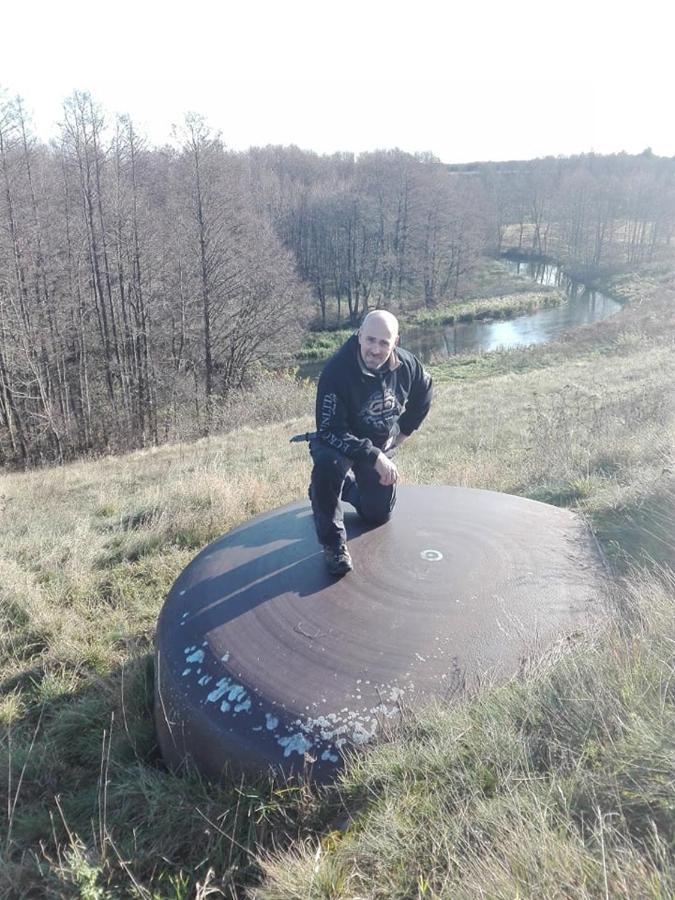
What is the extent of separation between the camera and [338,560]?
3355mm

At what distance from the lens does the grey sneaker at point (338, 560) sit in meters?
3.34

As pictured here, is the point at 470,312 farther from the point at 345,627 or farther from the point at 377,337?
the point at 345,627

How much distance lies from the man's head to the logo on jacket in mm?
225

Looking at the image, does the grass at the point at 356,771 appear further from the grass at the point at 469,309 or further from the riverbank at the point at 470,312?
the riverbank at the point at 470,312

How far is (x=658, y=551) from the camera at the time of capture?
151 inches

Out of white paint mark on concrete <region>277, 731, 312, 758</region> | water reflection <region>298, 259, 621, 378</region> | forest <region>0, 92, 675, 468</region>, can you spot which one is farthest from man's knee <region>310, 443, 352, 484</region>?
water reflection <region>298, 259, 621, 378</region>

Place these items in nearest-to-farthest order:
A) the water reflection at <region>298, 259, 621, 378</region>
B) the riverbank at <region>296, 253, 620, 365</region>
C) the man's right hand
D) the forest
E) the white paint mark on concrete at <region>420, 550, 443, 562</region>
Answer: the white paint mark on concrete at <region>420, 550, 443, 562</region> → the man's right hand → the forest → the water reflection at <region>298, 259, 621, 378</region> → the riverbank at <region>296, 253, 620, 365</region>

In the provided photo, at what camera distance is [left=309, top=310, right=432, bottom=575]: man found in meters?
3.41

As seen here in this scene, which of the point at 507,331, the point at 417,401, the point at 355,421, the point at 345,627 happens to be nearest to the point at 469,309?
the point at 507,331

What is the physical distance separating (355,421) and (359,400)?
13 cm

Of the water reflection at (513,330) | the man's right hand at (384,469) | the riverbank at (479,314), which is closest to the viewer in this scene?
the man's right hand at (384,469)

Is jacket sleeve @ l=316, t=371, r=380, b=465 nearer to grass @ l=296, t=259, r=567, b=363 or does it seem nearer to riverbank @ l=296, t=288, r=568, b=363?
grass @ l=296, t=259, r=567, b=363

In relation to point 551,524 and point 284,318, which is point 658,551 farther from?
point 284,318

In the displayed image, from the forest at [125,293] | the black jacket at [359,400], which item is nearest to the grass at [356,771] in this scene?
the black jacket at [359,400]
